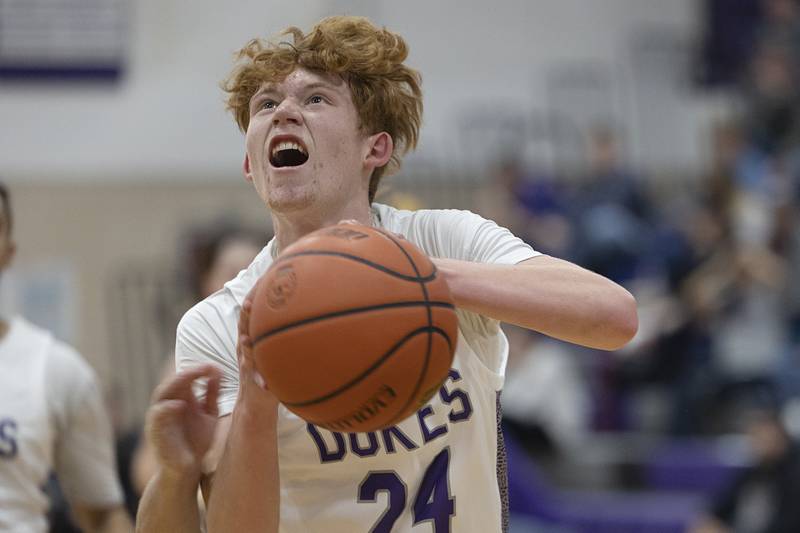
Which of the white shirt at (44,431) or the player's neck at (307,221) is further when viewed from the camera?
the white shirt at (44,431)

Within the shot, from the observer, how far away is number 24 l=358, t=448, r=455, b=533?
9.82ft

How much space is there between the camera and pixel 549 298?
2.73m

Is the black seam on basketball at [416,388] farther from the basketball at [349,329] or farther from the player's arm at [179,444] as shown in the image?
the player's arm at [179,444]

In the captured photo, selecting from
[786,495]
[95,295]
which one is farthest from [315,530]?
[95,295]

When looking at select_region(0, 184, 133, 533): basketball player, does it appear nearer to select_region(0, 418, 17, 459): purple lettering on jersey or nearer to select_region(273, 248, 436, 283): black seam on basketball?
select_region(0, 418, 17, 459): purple lettering on jersey

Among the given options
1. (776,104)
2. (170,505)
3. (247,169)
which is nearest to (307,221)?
(247,169)

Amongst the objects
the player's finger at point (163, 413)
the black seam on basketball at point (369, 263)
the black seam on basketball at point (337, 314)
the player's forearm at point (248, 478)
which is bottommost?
the player's forearm at point (248, 478)

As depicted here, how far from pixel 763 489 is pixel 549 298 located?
642cm

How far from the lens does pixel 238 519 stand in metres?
2.79

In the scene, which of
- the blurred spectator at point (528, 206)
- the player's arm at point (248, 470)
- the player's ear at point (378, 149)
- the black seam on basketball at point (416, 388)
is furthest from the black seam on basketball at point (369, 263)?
the blurred spectator at point (528, 206)

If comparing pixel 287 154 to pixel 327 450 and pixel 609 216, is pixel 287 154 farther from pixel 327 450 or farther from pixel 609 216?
pixel 609 216

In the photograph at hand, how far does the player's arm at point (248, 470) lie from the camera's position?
2.72m

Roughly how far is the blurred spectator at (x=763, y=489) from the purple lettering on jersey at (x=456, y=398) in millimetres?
5784

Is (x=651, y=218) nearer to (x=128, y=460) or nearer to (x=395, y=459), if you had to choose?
(x=128, y=460)
